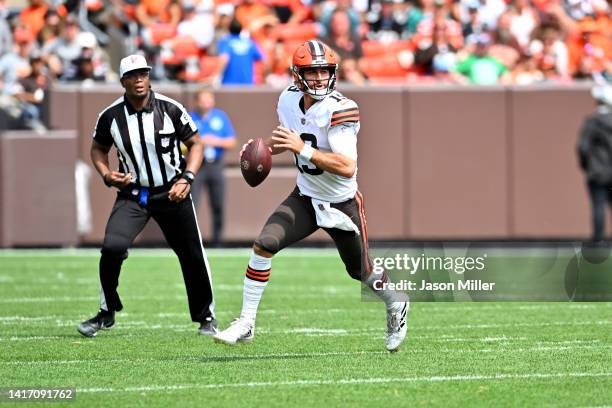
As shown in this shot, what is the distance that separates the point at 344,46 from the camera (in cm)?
1712

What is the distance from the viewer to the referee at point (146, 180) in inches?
329

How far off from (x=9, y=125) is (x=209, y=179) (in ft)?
8.09

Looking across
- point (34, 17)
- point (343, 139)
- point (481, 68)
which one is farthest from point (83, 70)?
point (343, 139)

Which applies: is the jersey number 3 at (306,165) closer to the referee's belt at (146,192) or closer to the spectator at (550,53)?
the referee's belt at (146,192)

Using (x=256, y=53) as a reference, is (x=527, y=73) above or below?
below

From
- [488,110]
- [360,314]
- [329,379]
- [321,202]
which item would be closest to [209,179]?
[488,110]

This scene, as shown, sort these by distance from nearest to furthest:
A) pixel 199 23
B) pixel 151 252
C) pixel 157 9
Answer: pixel 151 252 → pixel 199 23 → pixel 157 9

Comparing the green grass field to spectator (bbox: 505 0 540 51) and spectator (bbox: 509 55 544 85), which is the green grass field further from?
spectator (bbox: 505 0 540 51)

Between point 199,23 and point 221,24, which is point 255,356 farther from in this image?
point 199,23

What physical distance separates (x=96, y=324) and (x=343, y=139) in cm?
233

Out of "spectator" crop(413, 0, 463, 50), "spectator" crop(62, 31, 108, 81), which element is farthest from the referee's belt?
"spectator" crop(413, 0, 463, 50)

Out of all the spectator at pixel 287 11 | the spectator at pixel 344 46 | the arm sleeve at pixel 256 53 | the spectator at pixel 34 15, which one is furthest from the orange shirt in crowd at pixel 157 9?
the spectator at pixel 344 46

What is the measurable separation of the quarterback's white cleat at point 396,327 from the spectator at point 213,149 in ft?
27.3

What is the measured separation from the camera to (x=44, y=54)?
16797 millimetres
